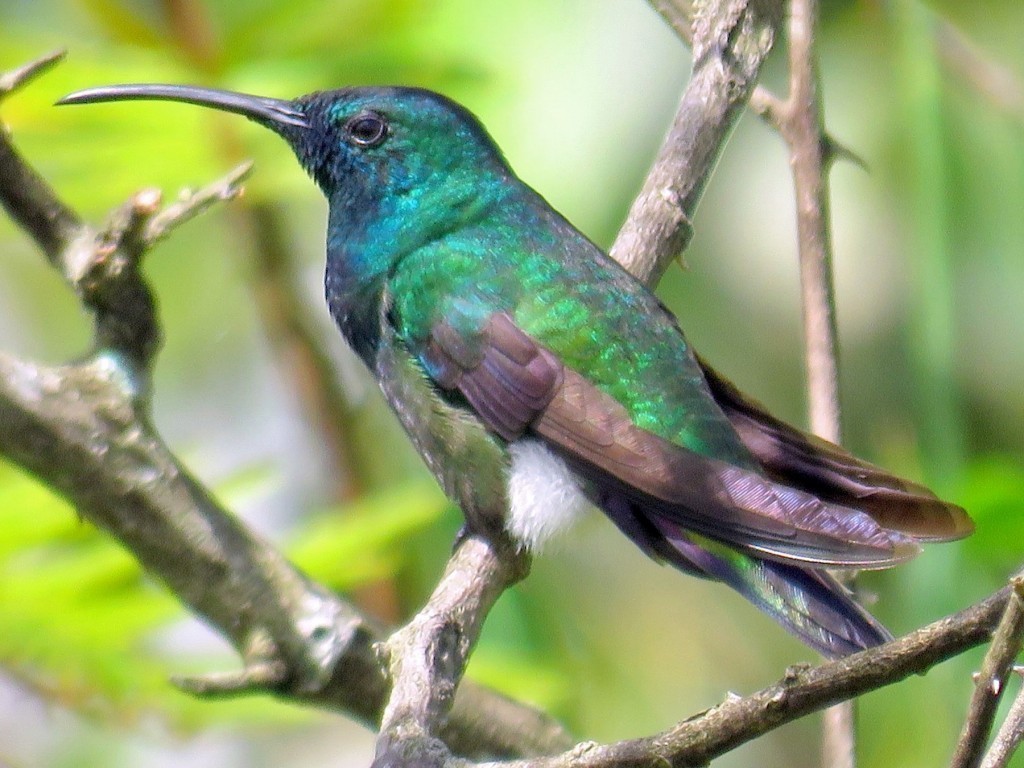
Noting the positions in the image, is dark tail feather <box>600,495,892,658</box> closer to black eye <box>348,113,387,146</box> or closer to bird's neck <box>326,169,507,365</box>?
bird's neck <box>326,169,507,365</box>

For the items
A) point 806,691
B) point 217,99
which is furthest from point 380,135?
point 806,691

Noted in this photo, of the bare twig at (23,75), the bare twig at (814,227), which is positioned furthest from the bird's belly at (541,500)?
the bare twig at (23,75)

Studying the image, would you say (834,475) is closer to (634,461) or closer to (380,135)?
(634,461)

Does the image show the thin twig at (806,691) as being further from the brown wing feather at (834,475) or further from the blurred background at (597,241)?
the blurred background at (597,241)

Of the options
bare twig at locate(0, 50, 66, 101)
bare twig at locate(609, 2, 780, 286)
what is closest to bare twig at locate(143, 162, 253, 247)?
bare twig at locate(0, 50, 66, 101)

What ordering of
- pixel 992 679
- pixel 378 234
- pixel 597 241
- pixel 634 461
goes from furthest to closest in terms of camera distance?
pixel 597 241 < pixel 378 234 < pixel 634 461 < pixel 992 679
